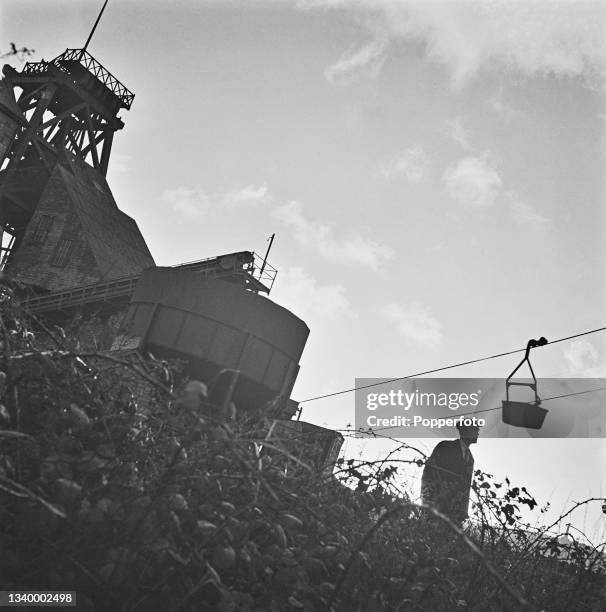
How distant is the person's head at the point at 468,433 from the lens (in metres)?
13.4

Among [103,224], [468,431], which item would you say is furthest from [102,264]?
[468,431]

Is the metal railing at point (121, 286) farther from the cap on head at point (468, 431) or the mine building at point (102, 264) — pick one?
the cap on head at point (468, 431)

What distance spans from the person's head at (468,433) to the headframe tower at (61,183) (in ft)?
49.4

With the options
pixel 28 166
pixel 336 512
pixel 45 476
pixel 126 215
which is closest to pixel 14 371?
pixel 45 476

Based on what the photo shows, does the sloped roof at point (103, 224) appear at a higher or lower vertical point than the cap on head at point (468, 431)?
higher

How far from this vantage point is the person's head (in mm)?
13450

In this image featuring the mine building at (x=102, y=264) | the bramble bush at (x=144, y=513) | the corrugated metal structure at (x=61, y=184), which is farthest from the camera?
the corrugated metal structure at (x=61, y=184)

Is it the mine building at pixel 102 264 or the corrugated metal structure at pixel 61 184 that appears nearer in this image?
the mine building at pixel 102 264

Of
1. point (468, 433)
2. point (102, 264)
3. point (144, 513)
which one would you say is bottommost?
point (144, 513)

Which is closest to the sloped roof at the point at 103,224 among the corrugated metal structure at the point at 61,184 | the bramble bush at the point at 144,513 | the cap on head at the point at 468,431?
the corrugated metal structure at the point at 61,184

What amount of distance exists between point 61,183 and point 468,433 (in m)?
20.0

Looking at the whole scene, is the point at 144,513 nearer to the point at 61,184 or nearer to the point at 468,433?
the point at 468,433

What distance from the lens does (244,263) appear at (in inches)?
808

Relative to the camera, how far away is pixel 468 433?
44.4 ft
